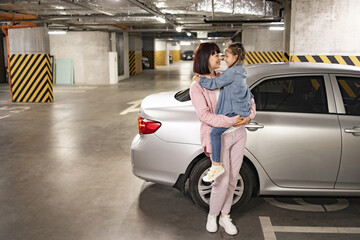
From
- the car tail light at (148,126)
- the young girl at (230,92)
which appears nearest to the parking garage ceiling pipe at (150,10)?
the car tail light at (148,126)

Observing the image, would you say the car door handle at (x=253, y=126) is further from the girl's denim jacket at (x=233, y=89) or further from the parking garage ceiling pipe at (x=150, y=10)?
the parking garage ceiling pipe at (x=150, y=10)

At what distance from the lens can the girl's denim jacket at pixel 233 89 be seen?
301cm

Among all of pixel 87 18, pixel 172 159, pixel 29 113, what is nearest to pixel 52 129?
pixel 29 113

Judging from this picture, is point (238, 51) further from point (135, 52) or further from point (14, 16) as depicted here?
point (135, 52)

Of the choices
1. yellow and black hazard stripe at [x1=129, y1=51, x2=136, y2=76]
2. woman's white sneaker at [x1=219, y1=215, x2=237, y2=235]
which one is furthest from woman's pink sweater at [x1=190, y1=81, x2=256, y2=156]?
yellow and black hazard stripe at [x1=129, y1=51, x2=136, y2=76]

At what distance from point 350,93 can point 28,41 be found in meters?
11.4

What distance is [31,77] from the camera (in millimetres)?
12695

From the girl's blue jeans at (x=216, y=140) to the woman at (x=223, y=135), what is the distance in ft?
0.19

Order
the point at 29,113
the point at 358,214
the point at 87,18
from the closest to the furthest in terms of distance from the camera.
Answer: the point at 358,214
the point at 29,113
the point at 87,18

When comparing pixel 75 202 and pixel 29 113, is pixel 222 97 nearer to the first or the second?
pixel 75 202

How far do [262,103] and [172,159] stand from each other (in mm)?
1043

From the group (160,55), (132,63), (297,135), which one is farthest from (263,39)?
(160,55)

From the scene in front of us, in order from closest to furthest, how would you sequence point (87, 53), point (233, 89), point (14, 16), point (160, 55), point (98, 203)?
point (233, 89) < point (98, 203) < point (14, 16) < point (87, 53) < point (160, 55)

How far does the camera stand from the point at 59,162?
18.7 ft
